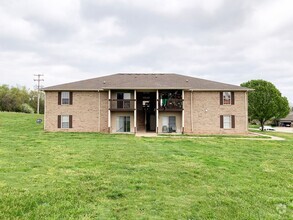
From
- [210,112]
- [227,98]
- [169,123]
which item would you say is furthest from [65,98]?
[227,98]

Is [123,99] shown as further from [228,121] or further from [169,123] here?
[228,121]

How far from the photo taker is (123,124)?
22625mm

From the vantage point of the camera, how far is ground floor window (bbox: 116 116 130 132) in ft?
74.0

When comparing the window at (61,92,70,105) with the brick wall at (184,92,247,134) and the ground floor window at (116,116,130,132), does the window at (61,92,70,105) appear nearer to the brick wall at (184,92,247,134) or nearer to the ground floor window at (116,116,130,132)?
the ground floor window at (116,116,130,132)

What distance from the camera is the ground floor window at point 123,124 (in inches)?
888

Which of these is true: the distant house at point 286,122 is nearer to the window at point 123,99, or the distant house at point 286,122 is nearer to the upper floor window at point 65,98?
the window at point 123,99

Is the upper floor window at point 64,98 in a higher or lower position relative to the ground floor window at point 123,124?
higher

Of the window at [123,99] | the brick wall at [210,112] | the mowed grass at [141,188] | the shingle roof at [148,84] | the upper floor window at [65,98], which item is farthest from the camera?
the upper floor window at [65,98]

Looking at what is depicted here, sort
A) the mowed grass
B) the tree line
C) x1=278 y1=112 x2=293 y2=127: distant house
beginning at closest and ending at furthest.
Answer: the mowed grass, the tree line, x1=278 y1=112 x2=293 y2=127: distant house

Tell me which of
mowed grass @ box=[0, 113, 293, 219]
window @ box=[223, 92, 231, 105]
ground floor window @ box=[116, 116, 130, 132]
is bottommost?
mowed grass @ box=[0, 113, 293, 219]

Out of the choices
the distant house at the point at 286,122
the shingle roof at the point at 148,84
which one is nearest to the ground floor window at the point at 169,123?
the shingle roof at the point at 148,84

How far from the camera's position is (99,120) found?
882 inches

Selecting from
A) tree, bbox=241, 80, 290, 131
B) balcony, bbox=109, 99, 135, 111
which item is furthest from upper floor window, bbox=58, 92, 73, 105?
tree, bbox=241, 80, 290, 131

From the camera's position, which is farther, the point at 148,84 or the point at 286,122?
the point at 286,122
